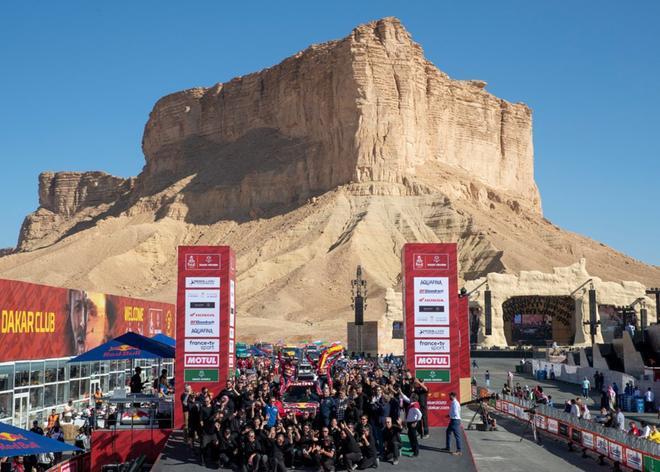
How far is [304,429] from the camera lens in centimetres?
1595

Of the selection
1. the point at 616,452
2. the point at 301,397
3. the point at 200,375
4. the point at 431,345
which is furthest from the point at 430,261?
the point at 200,375

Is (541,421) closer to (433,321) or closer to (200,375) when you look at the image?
(433,321)

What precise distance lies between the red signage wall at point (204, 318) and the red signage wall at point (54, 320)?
4.56 meters

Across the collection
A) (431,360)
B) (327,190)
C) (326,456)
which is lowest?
(326,456)

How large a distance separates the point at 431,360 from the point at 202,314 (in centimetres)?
561

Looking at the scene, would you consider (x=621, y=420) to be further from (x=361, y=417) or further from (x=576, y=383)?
(x=576, y=383)

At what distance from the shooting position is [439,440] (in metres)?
18.5

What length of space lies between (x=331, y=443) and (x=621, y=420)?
928 cm

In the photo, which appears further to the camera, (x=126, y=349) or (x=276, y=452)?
(x=126, y=349)

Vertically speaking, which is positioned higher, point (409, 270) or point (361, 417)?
point (409, 270)

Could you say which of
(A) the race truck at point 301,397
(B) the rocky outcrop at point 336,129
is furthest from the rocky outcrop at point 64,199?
(A) the race truck at point 301,397

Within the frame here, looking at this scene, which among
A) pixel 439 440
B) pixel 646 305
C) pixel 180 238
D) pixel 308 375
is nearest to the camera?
pixel 439 440

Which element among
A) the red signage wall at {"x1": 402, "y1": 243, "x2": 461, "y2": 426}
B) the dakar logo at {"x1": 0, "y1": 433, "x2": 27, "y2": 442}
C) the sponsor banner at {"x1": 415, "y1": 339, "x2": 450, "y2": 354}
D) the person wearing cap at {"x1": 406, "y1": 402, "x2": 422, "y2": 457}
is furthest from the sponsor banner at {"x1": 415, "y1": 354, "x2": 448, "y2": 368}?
the dakar logo at {"x1": 0, "y1": 433, "x2": 27, "y2": 442}

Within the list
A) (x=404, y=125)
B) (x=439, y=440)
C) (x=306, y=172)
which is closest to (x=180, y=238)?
(x=306, y=172)
